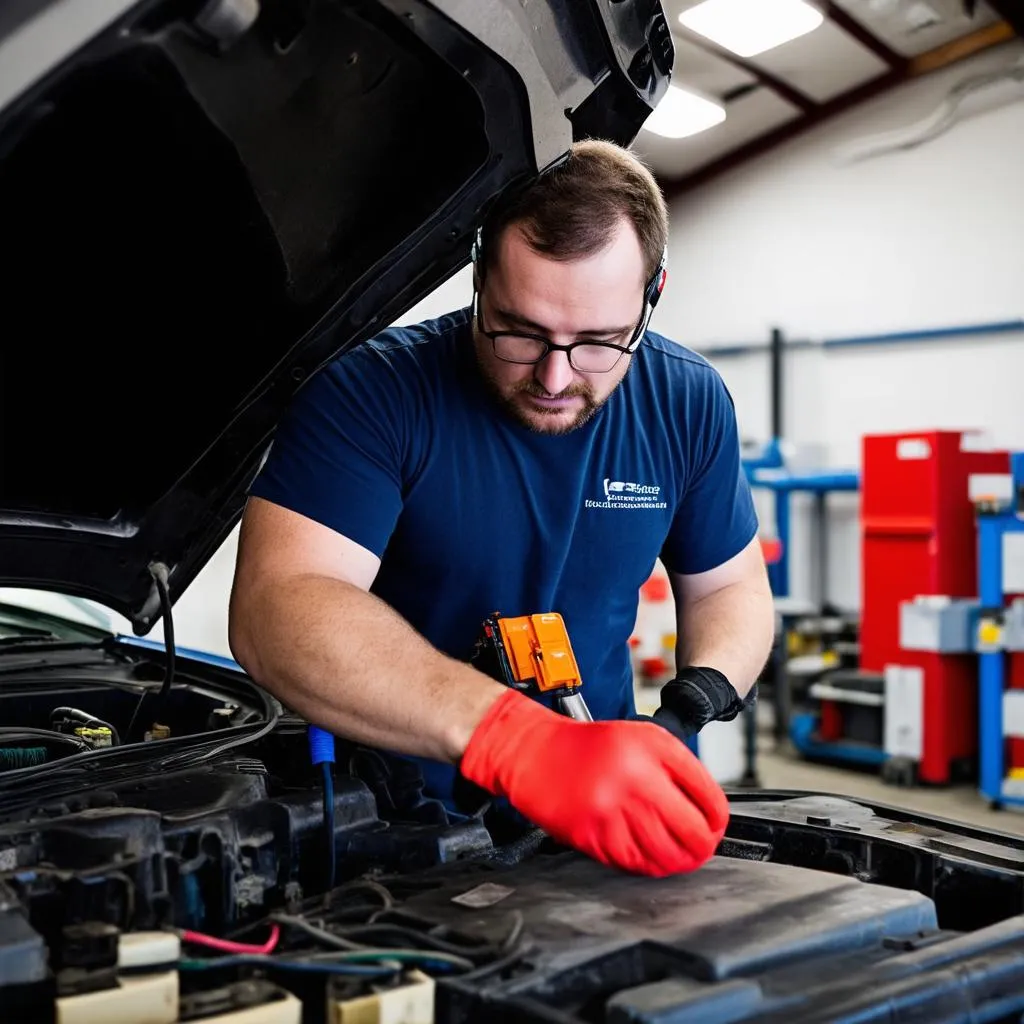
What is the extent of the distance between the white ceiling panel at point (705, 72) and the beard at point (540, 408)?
462cm

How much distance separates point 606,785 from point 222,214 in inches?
30.9

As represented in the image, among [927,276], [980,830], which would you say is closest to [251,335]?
[980,830]

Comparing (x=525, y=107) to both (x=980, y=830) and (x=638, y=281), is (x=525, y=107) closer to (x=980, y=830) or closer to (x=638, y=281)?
(x=638, y=281)

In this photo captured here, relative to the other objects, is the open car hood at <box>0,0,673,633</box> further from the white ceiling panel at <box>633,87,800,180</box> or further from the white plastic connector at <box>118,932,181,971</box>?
the white ceiling panel at <box>633,87,800,180</box>

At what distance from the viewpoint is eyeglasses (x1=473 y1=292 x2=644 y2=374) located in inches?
54.8

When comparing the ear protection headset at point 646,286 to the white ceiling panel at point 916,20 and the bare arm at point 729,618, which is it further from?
the white ceiling panel at point 916,20

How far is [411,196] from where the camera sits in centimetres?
135

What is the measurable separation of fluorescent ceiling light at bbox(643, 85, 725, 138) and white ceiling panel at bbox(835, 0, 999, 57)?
930 mm

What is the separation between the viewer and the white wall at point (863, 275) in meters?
5.86

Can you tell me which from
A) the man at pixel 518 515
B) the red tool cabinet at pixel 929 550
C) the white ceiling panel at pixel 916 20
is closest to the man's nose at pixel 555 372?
the man at pixel 518 515

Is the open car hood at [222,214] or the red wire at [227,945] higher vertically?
the open car hood at [222,214]

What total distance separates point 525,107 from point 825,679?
14.8ft

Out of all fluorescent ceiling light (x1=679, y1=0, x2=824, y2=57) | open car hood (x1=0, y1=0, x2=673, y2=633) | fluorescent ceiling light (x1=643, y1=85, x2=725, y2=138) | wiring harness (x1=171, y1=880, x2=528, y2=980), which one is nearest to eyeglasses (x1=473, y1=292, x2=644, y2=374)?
open car hood (x1=0, y1=0, x2=673, y2=633)

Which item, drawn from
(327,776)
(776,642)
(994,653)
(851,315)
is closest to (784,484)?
(776,642)
